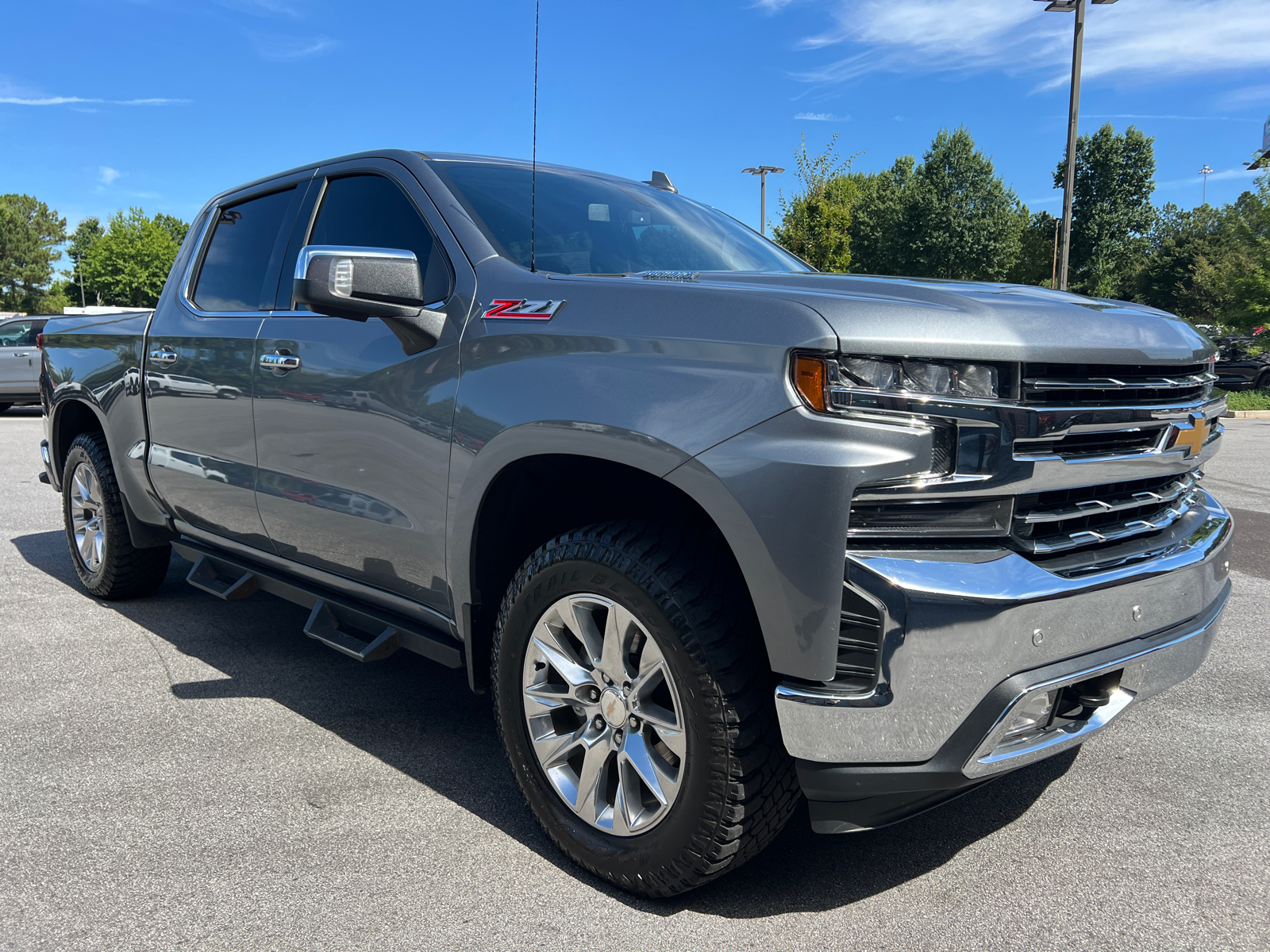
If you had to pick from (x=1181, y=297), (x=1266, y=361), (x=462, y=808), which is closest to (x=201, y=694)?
(x=462, y=808)

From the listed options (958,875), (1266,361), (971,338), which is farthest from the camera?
(1266,361)

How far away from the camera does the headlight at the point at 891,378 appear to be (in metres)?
1.92

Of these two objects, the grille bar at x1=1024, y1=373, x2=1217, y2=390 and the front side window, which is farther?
the front side window

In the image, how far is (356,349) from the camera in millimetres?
3018

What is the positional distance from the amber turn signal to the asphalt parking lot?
122cm

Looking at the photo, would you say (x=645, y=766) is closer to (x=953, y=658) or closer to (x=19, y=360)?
(x=953, y=658)

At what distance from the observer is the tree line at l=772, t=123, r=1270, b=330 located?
5066 centimetres

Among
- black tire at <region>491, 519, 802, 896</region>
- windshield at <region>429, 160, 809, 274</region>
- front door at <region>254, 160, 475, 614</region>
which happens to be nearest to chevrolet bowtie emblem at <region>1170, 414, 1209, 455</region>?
black tire at <region>491, 519, 802, 896</region>

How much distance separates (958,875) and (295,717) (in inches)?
90.9

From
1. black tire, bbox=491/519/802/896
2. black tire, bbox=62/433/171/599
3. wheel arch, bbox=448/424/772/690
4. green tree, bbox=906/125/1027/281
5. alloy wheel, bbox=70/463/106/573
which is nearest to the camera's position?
black tire, bbox=491/519/802/896

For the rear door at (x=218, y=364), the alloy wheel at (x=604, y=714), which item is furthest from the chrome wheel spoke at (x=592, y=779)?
the rear door at (x=218, y=364)

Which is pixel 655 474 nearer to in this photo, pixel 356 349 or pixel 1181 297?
pixel 356 349

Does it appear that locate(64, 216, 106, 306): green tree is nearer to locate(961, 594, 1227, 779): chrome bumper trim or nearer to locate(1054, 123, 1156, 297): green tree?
locate(1054, 123, 1156, 297): green tree

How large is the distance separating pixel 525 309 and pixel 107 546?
3.33 meters
